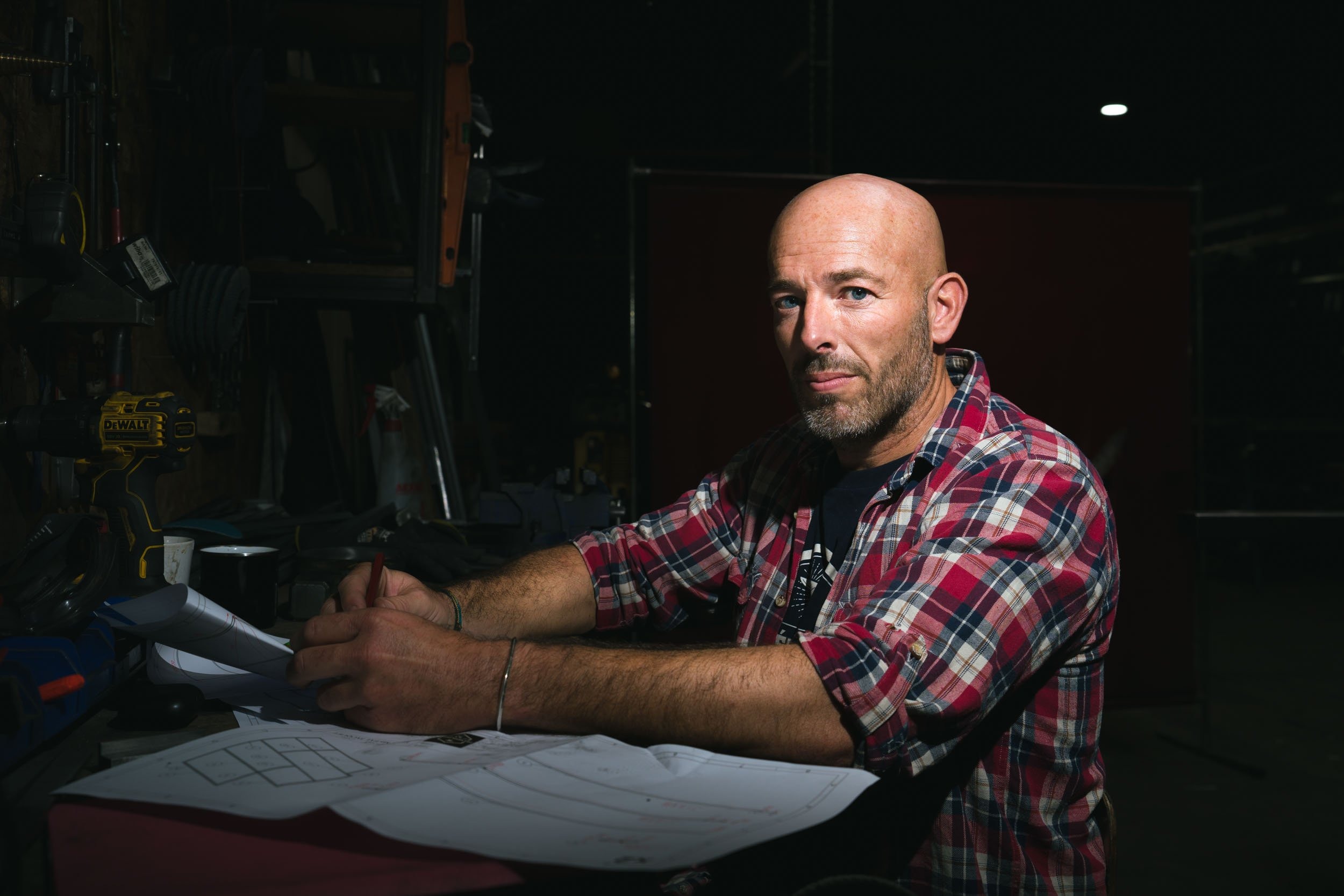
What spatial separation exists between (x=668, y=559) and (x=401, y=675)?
24.1 inches

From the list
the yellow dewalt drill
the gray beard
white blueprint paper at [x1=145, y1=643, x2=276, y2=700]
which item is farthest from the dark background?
the gray beard

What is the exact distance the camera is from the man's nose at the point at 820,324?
1159 millimetres

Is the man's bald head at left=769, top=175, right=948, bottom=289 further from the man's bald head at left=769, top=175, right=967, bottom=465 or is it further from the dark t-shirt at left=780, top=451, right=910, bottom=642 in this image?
the dark t-shirt at left=780, top=451, right=910, bottom=642

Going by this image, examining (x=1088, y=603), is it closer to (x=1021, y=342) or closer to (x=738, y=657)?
(x=738, y=657)

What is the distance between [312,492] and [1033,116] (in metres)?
6.35

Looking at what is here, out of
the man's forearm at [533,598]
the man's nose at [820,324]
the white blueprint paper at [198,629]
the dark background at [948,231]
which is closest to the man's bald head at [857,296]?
the man's nose at [820,324]

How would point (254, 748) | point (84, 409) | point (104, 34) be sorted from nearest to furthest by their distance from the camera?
point (254, 748) → point (84, 409) → point (104, 34)

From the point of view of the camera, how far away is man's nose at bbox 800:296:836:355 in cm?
116

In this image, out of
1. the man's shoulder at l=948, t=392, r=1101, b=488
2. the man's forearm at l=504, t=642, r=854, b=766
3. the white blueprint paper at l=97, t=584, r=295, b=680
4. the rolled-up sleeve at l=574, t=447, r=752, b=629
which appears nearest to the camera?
the man's forearm at l=504, t=642, r=854, b=766

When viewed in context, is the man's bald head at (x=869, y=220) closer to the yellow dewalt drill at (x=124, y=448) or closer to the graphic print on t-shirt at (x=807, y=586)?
the graphic print on t-shirt at (x=807, y=586)

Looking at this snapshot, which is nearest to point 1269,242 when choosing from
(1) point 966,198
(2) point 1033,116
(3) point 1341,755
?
(2) point 1033,116

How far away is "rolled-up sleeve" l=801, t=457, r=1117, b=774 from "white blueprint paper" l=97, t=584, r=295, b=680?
0.54 meters

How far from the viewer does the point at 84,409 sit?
1.22 meters

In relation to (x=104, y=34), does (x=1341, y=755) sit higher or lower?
lower
